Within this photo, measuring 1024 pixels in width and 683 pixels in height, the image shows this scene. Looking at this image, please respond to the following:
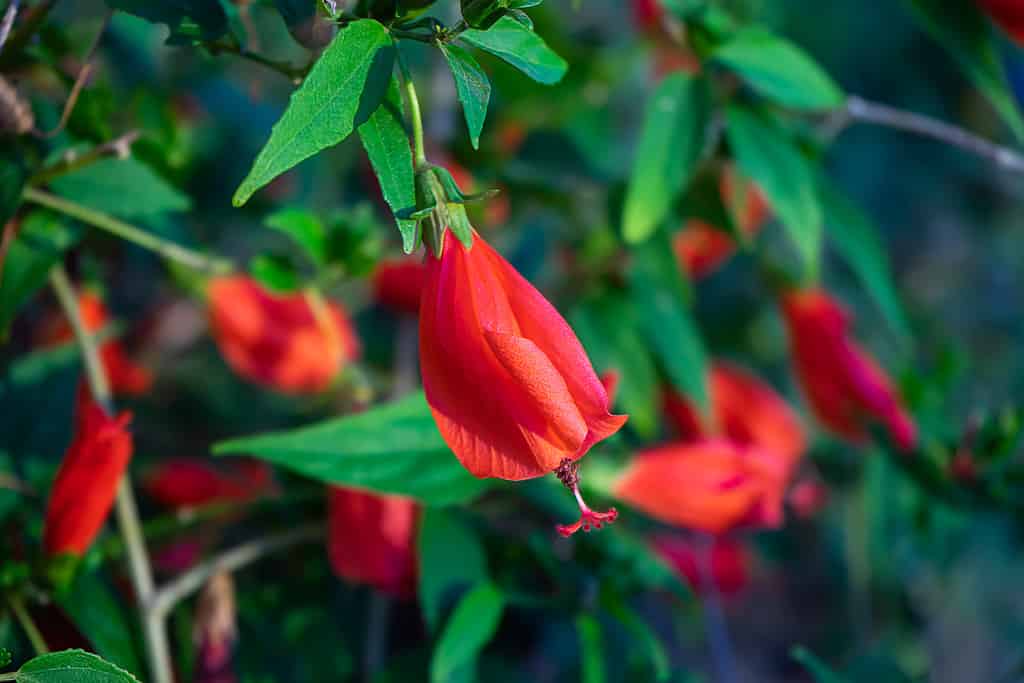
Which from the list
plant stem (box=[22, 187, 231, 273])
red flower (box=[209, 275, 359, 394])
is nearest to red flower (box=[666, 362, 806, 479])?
red flower (box=[209, 275, 359, 394])

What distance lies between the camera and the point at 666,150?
0.57 meters

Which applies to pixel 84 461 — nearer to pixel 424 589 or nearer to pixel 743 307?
pixel 424 589

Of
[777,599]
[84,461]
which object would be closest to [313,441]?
[84,461]

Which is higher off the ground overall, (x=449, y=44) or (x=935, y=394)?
(x=449, y=44)

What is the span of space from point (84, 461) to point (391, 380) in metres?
0.42

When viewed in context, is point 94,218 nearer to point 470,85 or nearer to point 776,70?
point 470,85

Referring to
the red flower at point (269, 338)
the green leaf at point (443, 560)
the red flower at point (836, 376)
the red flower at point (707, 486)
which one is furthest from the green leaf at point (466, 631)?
the red flower at point (836, 376)

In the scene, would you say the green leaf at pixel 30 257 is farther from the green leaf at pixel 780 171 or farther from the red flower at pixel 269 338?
the green leaf at pixel 780 171

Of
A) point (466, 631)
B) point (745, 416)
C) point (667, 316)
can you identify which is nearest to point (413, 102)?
point (466, 631)

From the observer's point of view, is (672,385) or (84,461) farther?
(672,385)

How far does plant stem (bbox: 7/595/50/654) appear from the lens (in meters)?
0.47

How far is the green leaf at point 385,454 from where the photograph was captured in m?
0.48

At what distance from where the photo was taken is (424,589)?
22.2 inches

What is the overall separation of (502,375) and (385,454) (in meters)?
0.18
